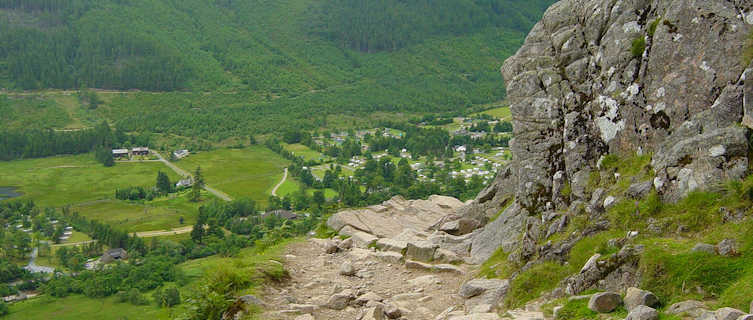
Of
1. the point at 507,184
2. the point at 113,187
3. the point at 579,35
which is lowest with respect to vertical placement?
the point at 113,187

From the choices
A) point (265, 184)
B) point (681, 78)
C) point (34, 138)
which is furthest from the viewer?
point (34, 138)

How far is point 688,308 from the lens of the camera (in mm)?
10164

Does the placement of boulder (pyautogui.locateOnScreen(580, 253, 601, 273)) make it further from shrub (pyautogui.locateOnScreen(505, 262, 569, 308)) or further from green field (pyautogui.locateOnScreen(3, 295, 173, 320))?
green field (pyautogui.locateOnScreen(3, 295, 173, 320))

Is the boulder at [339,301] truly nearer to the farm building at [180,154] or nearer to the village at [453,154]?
the village at [453,154]

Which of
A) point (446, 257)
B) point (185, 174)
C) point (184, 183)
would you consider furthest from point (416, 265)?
point (185, 174)

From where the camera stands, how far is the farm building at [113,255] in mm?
72050

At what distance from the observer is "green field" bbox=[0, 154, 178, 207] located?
105 meters

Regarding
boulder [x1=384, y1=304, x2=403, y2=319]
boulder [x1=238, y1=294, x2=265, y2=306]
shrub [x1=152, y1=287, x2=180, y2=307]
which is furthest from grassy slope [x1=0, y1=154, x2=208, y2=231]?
boulder [x1=384, y1=304, x2=403, y2=319]

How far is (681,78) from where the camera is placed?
14172 mm

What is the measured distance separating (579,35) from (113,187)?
355 ft

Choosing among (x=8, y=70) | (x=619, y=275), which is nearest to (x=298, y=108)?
(x=8, y=70)

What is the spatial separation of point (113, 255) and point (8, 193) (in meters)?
48.6

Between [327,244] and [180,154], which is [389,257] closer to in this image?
[327,244]

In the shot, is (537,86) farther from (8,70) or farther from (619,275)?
(8,70)
